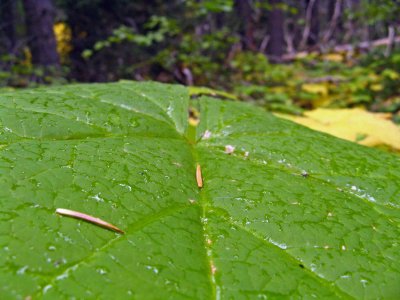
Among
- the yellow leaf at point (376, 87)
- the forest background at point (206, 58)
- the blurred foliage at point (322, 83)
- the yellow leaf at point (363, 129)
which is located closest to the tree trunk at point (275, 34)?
the forest background at point (206, 58)

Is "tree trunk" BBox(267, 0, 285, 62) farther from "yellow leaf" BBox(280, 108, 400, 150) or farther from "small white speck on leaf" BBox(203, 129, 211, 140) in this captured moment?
"small white speck on leaf" BBox(203, 129, 211, 140)

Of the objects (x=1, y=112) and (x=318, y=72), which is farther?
(x=318, y=72)

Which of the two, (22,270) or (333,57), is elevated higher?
(22,270)

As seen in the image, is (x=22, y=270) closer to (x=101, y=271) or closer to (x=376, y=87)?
(x=101, y=271)

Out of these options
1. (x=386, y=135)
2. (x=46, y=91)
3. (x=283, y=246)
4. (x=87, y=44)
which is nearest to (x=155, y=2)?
(x=87, y=44)

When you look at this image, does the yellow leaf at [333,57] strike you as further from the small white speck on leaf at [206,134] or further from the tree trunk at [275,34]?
the small white speck on leaf at [206,134]

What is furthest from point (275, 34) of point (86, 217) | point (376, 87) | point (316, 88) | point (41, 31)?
point (86, 217)

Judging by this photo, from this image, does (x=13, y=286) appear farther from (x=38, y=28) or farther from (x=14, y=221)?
(x=38, y=28)
